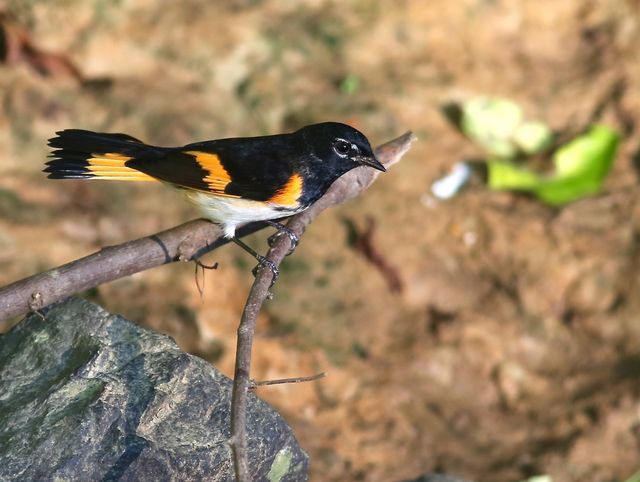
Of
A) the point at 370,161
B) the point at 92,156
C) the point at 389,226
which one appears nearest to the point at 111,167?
the point at 92,156

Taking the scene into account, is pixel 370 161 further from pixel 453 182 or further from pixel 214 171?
pixel 453 182

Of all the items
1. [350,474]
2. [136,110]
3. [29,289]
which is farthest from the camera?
[136,110]

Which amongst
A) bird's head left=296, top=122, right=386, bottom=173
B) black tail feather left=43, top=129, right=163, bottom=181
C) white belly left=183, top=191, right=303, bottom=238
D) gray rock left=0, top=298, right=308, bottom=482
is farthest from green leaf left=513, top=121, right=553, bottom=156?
gray rock left=0, top=298, right=308, bottom=482

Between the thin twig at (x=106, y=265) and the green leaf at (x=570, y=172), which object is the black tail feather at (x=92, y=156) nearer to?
the thin twig at (x=106, y=265)

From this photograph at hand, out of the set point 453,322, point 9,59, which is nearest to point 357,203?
point 453,322

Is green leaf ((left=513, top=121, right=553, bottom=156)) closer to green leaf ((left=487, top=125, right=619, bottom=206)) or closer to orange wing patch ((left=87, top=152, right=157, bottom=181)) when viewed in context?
green leaf ((left=487, top=125, right=619, bottom=206))

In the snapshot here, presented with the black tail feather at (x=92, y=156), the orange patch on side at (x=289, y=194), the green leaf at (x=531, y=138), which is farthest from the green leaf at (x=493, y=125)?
the black tail feather at (x=92, y=156)

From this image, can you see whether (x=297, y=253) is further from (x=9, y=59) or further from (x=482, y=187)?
(x=9, y=59)
